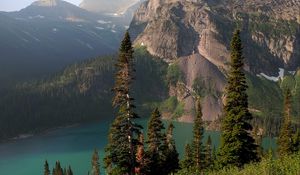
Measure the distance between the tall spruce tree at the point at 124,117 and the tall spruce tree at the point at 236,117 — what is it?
1482 centimetres

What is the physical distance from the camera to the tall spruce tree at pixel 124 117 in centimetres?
5194

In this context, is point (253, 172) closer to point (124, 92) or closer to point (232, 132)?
point (124, 92)

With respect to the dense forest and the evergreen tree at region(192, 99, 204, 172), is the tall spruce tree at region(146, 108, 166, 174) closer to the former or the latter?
the dense forest

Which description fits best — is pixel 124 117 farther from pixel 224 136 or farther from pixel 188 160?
pixel 188 160

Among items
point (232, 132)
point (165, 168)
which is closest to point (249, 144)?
point (232, 132)

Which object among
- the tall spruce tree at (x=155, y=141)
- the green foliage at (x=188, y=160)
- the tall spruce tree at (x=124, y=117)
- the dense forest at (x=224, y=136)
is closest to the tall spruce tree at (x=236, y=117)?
the dense forest at (x=224, y=136)

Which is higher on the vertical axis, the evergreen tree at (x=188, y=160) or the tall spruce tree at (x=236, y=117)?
the tall spruce tree at (x=236, y=117)

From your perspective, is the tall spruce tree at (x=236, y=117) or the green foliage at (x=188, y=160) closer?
the tall spruce tree at (x=236, y=117)

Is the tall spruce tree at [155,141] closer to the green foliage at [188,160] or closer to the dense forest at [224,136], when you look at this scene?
the dense forest at [224,136]

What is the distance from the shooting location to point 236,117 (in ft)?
204

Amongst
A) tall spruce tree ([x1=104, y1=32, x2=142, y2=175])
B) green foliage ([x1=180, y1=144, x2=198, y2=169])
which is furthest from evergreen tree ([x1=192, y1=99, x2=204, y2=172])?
tall spruce tree ([x1=104, y1=32, x2=142, y2=175])

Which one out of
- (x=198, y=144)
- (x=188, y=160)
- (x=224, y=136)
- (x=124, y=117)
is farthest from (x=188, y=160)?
(x=124, y=117)

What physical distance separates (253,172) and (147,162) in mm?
54190

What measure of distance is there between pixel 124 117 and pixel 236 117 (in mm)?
17117
